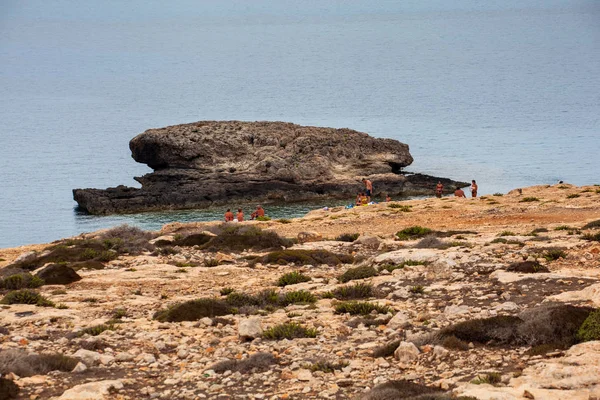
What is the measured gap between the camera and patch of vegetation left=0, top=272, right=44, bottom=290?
23469mm

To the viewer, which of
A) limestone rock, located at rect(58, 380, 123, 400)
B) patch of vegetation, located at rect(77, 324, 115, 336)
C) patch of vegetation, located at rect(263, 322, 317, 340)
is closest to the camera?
limestone rock, located at rect(58, 380, 123, 400)

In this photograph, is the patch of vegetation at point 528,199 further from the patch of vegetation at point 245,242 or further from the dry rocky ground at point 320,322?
the patch of vegetation at point 245,242

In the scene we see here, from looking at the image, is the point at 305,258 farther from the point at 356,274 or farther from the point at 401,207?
the point at 401,207

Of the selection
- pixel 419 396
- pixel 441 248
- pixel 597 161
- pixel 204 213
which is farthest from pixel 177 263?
pixel 597 161

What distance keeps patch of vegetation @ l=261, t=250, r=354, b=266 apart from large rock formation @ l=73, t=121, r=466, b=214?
196 ft

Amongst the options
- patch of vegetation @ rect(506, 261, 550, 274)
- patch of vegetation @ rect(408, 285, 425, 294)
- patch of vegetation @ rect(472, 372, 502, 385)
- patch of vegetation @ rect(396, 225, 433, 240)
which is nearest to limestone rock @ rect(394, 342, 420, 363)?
patch of vegetation @ rect(472, 372, 502, 385)

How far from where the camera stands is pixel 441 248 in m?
26.4

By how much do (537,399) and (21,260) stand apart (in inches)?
846

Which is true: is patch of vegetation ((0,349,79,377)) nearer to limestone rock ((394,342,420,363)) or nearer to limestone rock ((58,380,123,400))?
limestone rock ((58,380,123,400))

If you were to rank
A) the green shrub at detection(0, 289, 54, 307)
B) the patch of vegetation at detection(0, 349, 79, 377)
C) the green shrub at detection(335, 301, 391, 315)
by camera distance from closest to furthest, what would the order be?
the patch of vegetation at detection(0, 349, 79, 377)
the green shrub at detection(335, 301, 391, 315)
the green shrub at detection(0, 289, 54, 307)

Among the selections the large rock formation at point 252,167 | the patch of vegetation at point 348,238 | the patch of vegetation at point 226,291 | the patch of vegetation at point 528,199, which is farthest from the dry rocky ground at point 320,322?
the large rock formation at point 252,167

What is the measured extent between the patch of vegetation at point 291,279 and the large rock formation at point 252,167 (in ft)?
207

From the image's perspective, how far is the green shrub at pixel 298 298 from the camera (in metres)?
20.3

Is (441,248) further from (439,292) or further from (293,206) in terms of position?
(293,206)
